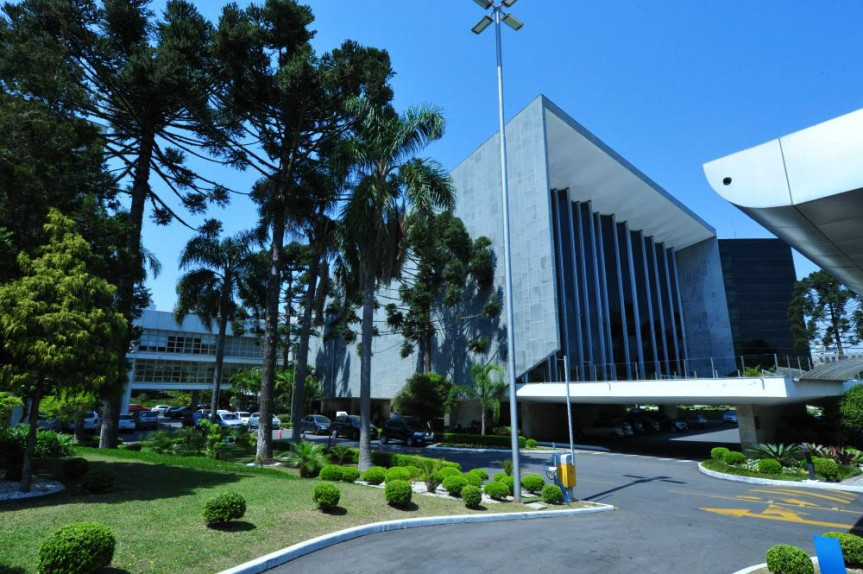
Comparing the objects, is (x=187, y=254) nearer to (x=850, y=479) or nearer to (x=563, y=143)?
(x=563, y=143)

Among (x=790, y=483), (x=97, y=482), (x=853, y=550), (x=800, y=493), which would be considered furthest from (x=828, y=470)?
(x=97, y=482)

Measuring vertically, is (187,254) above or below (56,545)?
above

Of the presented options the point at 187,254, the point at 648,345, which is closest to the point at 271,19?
the point at 187,254

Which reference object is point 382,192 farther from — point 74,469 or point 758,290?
point 758,290

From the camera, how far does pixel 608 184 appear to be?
123 feet

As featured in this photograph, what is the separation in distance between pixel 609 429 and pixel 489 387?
11304 millimetres

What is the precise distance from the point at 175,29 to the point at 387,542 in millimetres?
21168

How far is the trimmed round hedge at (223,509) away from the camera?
27.6ft

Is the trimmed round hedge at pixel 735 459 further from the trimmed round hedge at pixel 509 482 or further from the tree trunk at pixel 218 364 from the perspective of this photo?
the tree trunk at pixel 218 364

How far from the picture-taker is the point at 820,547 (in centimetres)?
629

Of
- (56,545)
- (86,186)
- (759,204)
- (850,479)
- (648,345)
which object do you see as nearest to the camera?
(759,204)

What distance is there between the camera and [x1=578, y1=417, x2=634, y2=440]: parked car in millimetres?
35344

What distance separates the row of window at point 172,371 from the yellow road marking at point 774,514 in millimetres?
56501

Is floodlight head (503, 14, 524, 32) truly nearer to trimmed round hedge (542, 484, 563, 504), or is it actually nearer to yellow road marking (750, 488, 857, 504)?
trimmed round hedge (542, 484, 563, 504)
